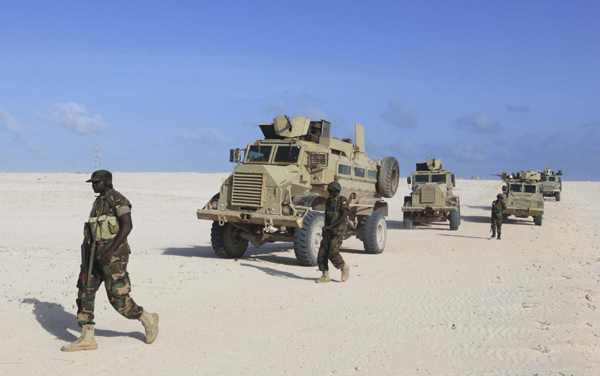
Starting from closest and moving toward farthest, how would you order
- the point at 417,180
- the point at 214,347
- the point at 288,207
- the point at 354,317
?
the point at 214,347, the point at 354,317, the point at 288,207, the point at 417,180

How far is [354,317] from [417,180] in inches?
611

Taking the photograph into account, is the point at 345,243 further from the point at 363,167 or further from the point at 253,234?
the point at 253,234

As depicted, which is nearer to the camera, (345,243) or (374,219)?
(374,219)

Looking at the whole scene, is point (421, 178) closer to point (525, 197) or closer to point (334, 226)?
point (525, 197)

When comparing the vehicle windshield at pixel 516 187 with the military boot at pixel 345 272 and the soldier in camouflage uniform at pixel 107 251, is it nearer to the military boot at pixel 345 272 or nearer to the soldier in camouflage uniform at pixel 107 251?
the military boot at pixel 345 272

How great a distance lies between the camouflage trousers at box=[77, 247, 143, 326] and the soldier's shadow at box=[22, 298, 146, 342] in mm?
661

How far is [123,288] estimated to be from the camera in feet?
17.1

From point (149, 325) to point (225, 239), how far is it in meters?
5.91

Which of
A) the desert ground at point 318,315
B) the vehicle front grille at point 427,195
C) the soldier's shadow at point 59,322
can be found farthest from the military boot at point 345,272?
the vehicle front grille at point 427,195

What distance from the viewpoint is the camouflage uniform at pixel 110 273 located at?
5148 millimetres

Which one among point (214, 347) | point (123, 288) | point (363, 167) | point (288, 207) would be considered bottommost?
point (214, 347)

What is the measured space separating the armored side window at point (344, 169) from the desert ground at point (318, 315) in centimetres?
198

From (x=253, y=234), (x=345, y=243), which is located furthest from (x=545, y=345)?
(x=345, y=243)

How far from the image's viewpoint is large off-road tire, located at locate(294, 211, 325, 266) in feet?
33.7
